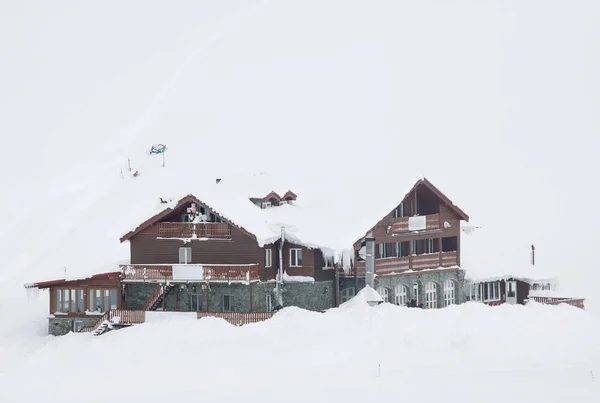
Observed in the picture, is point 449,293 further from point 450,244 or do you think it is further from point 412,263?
point 412,263

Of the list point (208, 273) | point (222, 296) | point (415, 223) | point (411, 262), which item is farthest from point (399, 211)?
point (208, 273)

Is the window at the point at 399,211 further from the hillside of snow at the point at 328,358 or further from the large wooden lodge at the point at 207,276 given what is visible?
the hillside of snow at the point at 328,358

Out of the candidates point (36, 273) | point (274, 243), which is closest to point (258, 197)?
point (274, 243)

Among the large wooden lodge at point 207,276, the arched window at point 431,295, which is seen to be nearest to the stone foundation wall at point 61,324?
the large wooden lodge at point 207,276

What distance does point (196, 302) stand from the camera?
65.0 metres

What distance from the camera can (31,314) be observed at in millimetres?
70438

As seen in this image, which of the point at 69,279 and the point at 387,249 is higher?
the point at 387,249

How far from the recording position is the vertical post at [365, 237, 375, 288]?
66750mm

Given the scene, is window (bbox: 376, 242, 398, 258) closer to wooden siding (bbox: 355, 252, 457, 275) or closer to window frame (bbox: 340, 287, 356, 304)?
wooden siding (bbox: 355, 252, 457, 275)

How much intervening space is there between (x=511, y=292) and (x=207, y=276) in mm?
19978

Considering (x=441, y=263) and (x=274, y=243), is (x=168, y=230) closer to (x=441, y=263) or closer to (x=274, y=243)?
(x=274, y=243)

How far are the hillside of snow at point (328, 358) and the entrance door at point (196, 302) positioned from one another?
271cm

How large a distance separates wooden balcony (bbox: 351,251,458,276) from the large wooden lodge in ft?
0.26

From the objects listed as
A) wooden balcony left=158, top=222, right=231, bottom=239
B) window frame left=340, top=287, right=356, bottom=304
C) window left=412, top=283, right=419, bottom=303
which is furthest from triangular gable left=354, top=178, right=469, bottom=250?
wooden balcony left=158, top=222, right=231, bottom=239
